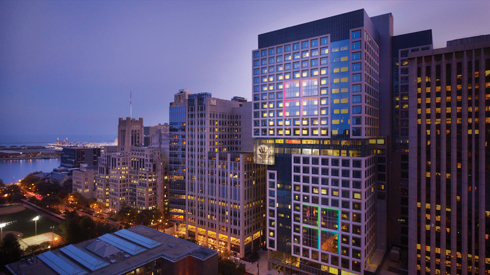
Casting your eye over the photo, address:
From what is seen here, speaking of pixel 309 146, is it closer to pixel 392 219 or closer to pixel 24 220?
pixel 392 219

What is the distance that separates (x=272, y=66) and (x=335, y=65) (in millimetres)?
20362

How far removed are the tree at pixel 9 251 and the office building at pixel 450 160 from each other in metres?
102

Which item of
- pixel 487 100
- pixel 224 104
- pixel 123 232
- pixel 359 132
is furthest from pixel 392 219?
pixel 123 232

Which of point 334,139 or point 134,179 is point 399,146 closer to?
point 334,139

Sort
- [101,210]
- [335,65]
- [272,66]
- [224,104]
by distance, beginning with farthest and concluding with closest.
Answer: [101,210]
[224,104]
[272,66]
[335,65]

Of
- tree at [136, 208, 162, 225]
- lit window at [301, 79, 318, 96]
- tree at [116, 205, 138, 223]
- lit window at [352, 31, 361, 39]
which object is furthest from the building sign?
tree at [116, 205, 138, 223]

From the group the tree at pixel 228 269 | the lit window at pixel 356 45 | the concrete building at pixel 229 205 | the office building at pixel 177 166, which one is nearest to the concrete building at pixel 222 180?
the concrete building at pixel 229 205

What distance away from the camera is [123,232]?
6569cm

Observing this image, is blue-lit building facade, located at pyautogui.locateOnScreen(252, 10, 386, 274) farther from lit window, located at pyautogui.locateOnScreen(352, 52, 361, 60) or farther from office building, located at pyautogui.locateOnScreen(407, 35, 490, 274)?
office building, located at pyautogui.locateOnScreen(407, 35, 490, 274)

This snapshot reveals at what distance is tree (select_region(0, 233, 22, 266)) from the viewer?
61.8 metres

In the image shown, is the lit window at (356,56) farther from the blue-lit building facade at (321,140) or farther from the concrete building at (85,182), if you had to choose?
the concrete building at (85,182)

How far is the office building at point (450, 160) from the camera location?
52625mm

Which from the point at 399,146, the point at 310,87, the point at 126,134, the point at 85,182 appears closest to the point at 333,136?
the point at 310,87

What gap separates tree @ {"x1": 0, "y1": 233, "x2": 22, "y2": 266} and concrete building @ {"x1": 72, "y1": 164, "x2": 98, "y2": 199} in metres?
83.2
